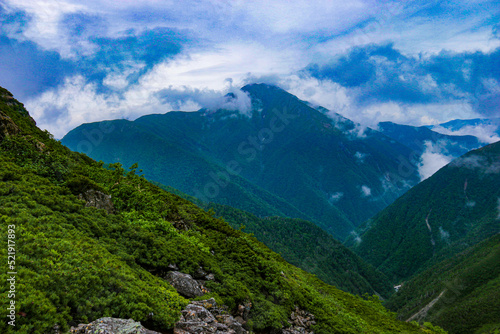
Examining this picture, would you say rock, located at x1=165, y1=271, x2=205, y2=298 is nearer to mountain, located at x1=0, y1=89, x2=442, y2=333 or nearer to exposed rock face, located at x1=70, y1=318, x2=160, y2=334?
mountain, located at x1=0, y1=89, x2=442, y2=333

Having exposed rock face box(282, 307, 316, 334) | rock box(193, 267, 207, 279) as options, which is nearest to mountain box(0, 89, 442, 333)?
rock box(193, 267, 207, 279)

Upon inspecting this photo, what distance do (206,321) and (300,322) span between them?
8.63m

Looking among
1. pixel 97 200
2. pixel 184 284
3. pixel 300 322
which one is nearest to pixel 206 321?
pixel 184 284

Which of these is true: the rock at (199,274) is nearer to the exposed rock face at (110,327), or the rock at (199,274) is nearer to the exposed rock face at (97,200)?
the exposed rock face at (110,327)

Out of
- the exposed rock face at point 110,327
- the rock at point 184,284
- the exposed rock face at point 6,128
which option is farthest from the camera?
the exposed rock face at point 6,128

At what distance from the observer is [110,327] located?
9.55 meters

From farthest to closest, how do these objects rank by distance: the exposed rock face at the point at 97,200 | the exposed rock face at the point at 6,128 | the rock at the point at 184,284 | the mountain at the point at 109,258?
the exposed rock face at the point at 6,128 → the exposed rock face at the point at 97,200 → the rock at the point at 184,284 → the mountain at the point at 109,258

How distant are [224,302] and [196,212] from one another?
14364 millimetres

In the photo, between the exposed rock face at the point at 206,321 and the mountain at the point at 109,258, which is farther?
the exposed rock face at the point at 206,321

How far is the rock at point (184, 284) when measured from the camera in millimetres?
15164

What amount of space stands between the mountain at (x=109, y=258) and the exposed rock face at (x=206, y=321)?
0.56m

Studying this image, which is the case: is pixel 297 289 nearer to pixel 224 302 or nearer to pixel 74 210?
pixel 224 302

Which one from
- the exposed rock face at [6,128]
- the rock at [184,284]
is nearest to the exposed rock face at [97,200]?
the rock at [184,284]

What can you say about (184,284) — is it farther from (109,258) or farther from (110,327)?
(110,327)
